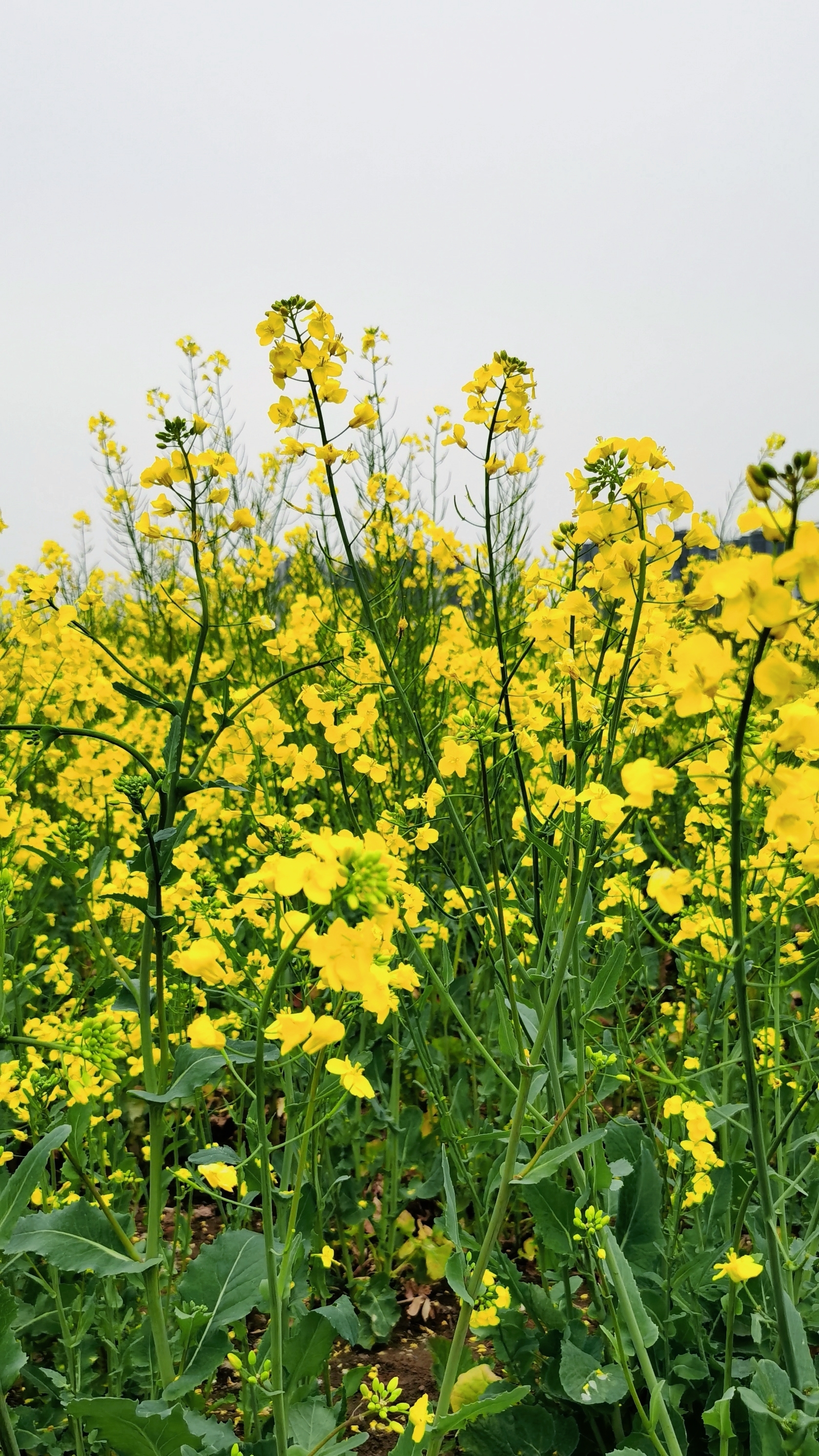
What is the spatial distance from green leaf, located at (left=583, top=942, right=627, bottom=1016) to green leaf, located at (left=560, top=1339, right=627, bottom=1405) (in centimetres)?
67

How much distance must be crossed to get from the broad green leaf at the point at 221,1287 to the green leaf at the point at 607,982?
0.77m

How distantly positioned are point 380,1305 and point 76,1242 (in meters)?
1.44

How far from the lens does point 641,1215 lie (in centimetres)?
194

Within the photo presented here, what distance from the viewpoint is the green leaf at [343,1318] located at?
1483mm

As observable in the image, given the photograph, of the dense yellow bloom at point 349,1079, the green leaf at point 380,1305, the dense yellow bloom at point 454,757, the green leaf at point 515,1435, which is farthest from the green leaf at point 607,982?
the green leaf at point 380,1305

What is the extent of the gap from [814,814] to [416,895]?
1.06m

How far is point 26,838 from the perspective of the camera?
2740mm

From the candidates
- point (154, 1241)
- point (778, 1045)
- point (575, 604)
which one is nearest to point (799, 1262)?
point (778, 1045)

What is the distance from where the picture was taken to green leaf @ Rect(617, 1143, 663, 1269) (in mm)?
1918

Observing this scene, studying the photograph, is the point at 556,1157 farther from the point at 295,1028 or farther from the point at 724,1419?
the point at 295,1028

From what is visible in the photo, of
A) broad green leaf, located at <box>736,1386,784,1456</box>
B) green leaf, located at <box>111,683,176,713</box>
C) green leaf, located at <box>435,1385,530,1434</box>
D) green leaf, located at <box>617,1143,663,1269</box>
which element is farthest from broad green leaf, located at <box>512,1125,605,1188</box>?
green leaf, located at <box>111,683,176,713</box>

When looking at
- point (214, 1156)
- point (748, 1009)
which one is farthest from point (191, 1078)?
point (748, 1009)

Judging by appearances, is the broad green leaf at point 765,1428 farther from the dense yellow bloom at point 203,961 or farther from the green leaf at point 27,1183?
the green leaf at point 27,1183

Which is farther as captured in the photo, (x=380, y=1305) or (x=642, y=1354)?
(x=380, y=1305)
